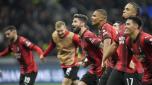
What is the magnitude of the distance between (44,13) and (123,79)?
12049mm

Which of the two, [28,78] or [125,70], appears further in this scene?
[28,78]

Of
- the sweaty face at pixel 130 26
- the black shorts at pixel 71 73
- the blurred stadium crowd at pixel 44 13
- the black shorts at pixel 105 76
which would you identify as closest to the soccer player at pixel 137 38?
the sweaty face at pixel 130 26

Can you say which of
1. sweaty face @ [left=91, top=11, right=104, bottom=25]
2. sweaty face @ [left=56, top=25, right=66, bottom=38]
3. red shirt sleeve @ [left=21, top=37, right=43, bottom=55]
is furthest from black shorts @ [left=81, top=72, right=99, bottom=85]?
sweaty face @ [left=56, top=25, right=66, bottom=38]

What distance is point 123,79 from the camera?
37.9 feet

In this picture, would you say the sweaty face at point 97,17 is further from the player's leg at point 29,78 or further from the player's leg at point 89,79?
the player's leg at point 29,78

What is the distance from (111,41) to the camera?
41.0ft

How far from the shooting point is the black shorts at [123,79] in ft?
37.6

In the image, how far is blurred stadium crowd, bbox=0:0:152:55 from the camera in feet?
75.0

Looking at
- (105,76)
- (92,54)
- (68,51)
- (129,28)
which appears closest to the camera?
(129,28)

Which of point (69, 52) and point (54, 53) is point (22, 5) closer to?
point (54, 53)

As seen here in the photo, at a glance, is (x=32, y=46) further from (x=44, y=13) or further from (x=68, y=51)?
(x=44, y=13)

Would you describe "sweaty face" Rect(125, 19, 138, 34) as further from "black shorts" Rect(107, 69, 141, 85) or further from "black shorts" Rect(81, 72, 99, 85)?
"black shorts" Rect(81, 72, 99, 85)

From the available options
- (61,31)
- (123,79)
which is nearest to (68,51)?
(61,31)

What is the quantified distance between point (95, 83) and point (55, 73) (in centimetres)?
720
